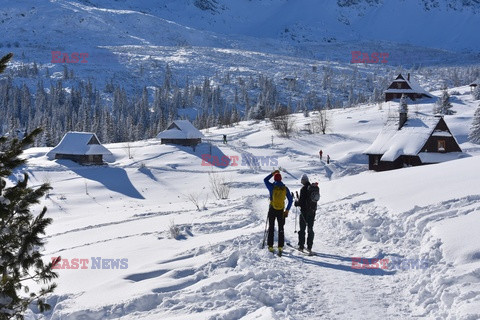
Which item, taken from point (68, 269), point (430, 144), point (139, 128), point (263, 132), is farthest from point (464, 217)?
point (139, 128)

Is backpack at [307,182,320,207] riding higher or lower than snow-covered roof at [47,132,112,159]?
higher

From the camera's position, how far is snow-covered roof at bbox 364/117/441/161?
44800 mm

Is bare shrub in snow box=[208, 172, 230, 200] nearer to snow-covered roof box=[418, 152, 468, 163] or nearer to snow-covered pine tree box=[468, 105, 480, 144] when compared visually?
snow-covered roof box=[418, 152, 468, 163]

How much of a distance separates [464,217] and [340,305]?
4.57 metres

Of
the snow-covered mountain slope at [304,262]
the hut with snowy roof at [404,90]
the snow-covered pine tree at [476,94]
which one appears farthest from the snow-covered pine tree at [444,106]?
the snow-covered mountain slope at [304,262]

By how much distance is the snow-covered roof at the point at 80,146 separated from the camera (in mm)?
61344

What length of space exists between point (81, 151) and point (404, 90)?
55136 millimetres

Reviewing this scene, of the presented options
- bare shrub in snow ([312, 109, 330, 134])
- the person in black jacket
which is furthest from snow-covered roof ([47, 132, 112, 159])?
the person in black jacket

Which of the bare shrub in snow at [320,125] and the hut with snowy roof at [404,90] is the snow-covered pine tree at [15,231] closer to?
the bare shrub in snow at [320,125]

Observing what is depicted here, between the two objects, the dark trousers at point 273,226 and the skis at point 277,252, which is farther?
the dark trousers at point 273,226

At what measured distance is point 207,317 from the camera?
806cm

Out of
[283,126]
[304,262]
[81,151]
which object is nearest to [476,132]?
[283,126]

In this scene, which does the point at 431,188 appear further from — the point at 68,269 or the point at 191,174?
the point at 191,174

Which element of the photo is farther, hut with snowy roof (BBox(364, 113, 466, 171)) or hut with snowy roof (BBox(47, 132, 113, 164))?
hut with snowy roof (BBox(47, 132, 113, 164))
